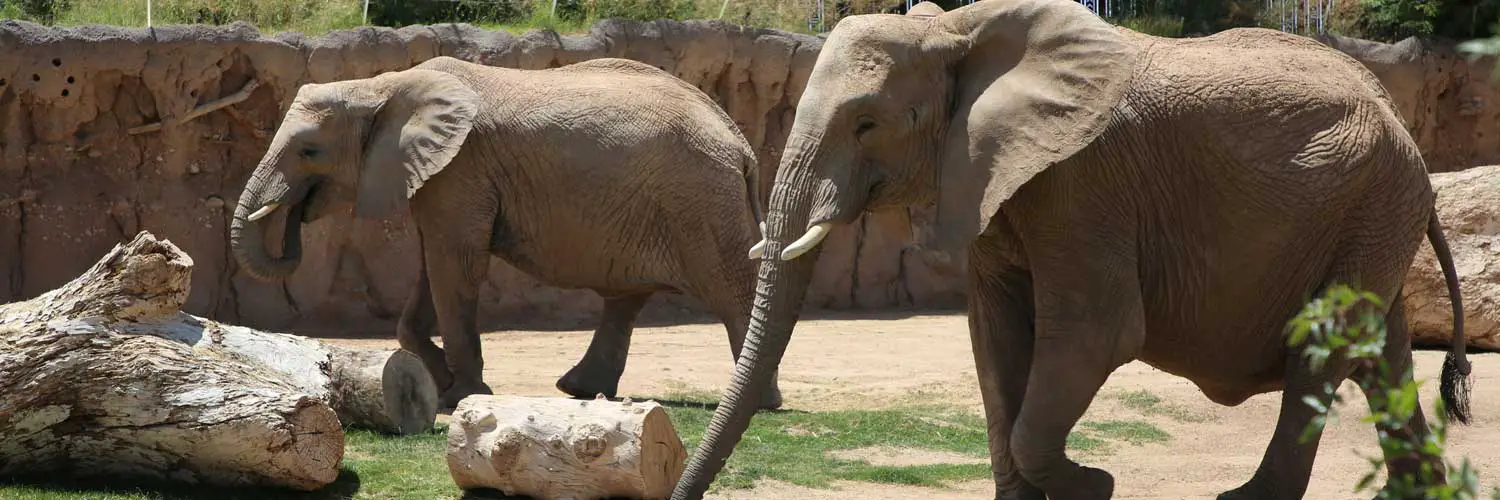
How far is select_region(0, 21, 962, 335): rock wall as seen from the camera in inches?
520

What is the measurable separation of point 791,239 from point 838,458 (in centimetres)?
277

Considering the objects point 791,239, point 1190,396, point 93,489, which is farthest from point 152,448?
point 1190,396

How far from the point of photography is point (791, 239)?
5.28 metres

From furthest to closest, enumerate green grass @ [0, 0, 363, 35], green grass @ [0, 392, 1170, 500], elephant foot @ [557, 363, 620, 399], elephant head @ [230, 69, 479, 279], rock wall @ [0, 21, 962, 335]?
1. green grass @ [0, 0, 363, 35]
2. rock wall @ [0, 21, 962, 335]
3. elephant foot @ [557, 363, 620, 399]
4. elephant head @ [230, 69, 479, 279]
5. green grass @ [0, 392, 1170, 500]

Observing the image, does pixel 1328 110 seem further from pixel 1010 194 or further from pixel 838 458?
pixel 838 458

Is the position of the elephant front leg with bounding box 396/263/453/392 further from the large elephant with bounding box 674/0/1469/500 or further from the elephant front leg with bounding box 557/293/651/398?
the large elephant with bounding box 674/0/1469/500

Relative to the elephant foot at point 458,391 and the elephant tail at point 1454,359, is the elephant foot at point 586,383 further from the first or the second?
the elephant tail at point 1454,359

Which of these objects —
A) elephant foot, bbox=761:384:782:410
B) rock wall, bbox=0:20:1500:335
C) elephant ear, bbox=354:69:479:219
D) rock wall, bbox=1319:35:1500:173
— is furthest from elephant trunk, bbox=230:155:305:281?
rock wall, bbox=1319:35:1500:173

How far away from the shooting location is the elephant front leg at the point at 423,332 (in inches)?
396

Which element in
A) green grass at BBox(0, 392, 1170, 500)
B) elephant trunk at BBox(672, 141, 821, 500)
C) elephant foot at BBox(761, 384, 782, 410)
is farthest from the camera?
elephant foot at BBox(761, 384, 782, 410)

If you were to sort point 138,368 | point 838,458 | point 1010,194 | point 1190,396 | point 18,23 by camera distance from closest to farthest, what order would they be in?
point 1010,194
point 138,368
point 838,458
point 1190,396
point 18,23

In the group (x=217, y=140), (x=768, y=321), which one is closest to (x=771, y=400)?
(x=768, y=321)

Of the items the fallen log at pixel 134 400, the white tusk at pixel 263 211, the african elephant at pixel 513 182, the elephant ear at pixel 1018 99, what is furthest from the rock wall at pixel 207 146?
the elephant ear at pixel 1018 99

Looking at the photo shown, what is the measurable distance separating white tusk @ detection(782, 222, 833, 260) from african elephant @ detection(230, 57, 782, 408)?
13.9 feet
